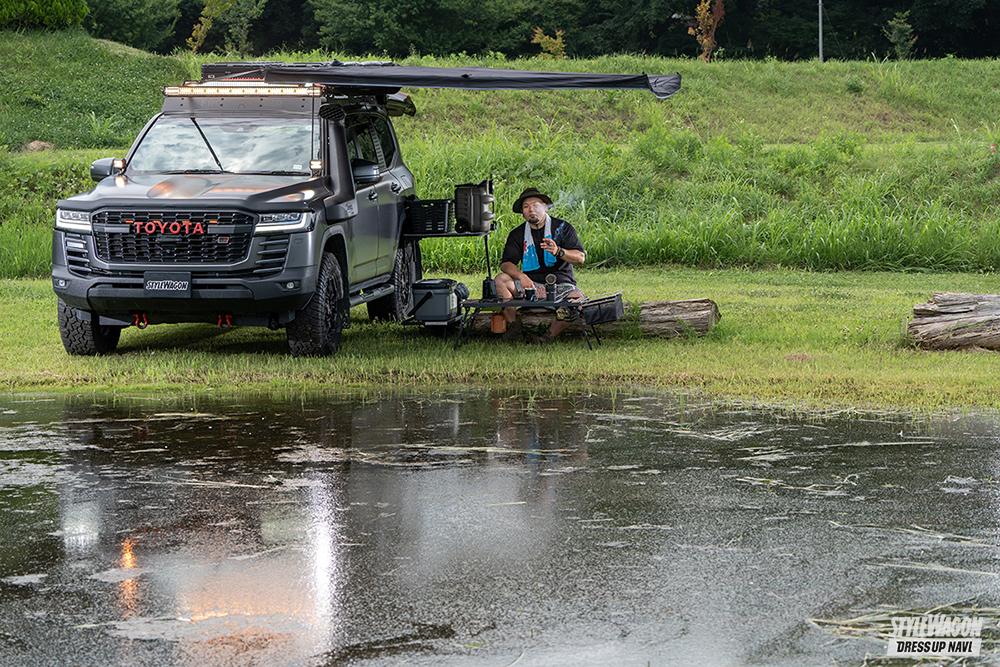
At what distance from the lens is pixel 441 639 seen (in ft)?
18.2

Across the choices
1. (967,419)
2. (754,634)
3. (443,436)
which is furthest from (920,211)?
(754,634)

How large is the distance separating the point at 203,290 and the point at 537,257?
3223 millimetres

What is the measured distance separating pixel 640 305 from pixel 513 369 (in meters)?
2.26

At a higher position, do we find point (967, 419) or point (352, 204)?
point (352, 204)

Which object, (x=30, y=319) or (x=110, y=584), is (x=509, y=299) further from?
(x=110, y=584)

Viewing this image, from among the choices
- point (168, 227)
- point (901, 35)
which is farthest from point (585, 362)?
point (901, 35)

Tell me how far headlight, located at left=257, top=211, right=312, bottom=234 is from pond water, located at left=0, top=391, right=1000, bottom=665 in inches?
96.2

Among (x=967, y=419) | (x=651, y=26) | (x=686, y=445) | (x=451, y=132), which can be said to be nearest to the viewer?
(x=686, y=445)

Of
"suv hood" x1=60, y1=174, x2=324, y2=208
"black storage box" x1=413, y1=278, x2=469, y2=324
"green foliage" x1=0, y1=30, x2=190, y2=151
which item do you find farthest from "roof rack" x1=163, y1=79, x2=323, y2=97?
"green foliage" x1=0, y1=30, x2=190, y2=151

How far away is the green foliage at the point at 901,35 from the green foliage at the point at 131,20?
26.1 m

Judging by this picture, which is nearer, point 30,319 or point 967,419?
point 967,419

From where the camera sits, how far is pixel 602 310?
45.3ft

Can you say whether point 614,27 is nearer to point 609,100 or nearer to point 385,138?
point 609,100

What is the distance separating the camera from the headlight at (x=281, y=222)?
12664 mm
